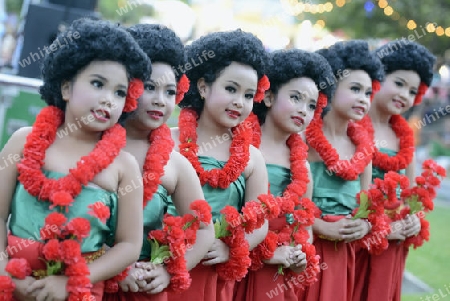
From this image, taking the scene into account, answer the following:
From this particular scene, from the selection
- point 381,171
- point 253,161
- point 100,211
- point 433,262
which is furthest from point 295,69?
point 433,262

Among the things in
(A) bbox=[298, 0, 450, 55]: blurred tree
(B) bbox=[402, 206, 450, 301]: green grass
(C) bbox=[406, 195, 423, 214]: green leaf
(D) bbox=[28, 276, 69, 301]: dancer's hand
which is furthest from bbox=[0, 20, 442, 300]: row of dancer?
(A) bbox=[298, 0, 450, 55]: blurred tree

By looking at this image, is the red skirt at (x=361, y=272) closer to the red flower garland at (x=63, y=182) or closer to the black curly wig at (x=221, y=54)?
the black curly wig at (x=221, y=54)

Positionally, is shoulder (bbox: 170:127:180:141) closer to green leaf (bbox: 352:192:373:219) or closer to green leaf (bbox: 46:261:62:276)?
green leaf (bbox: 46:261:62:276)

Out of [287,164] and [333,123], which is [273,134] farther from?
[333,123]

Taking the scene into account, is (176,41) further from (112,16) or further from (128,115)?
(112,16)

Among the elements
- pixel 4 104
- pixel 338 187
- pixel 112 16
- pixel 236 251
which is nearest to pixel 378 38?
pixel 4 104

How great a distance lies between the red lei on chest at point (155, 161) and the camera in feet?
8.65

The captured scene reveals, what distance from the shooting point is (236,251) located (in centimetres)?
296

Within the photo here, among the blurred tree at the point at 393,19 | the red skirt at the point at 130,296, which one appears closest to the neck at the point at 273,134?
the red skirt at the point at 130,296

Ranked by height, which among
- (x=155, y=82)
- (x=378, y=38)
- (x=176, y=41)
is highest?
(x=378, y=38)

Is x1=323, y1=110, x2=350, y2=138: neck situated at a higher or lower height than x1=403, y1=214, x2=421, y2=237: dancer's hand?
higher

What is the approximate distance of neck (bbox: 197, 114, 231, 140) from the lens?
3.20m

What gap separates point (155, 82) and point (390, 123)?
2413 millimetres

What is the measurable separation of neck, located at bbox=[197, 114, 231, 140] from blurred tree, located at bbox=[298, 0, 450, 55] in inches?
520
